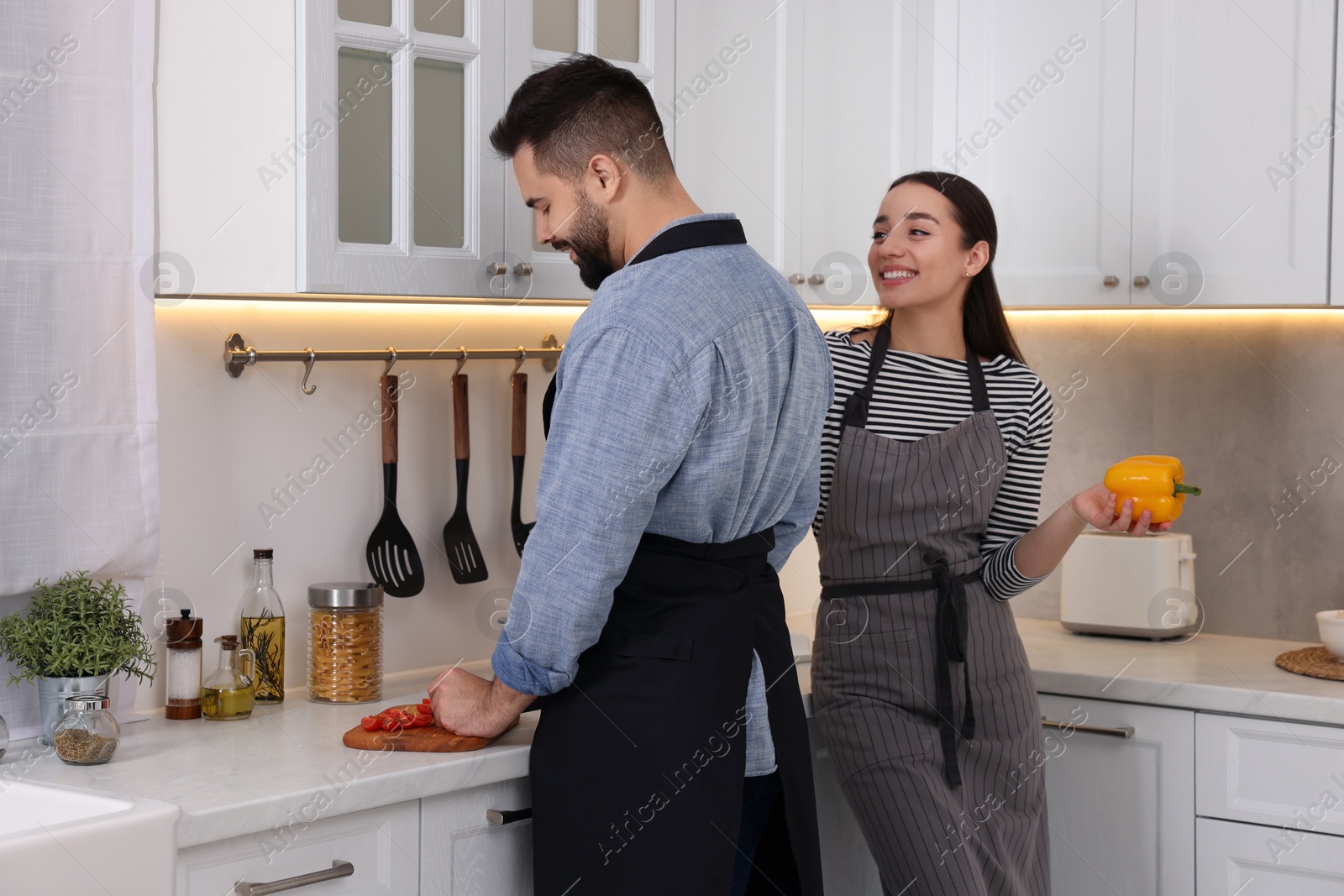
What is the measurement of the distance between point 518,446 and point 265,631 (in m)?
0.54

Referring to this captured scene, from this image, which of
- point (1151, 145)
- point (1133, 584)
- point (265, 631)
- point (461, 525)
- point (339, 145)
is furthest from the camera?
point (1133, 584)

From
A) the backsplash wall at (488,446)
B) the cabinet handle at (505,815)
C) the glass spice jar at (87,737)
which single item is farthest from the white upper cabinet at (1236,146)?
the glass spice jar at (87,737)

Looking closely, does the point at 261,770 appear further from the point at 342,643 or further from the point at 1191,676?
the point at 1191,676

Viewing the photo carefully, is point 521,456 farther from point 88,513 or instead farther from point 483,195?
point 88,513

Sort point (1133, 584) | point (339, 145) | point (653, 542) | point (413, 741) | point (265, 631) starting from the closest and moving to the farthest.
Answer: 1. point (653, 542)
2. point (413, 741)
3. point (339, 145)
4. point (265, 631)
5. point (1133, 584)

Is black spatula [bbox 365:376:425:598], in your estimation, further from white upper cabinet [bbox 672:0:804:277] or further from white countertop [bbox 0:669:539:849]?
white upper cabinet [bbox 672:0:804:277]

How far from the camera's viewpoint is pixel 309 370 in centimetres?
→ 193

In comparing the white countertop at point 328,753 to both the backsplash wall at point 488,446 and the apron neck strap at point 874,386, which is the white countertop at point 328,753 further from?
the apron neck strap at point 874,386

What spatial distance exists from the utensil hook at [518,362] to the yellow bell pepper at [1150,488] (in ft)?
3.19

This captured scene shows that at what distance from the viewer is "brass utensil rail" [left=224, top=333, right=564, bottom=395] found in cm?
185

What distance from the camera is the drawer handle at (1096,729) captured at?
2109 millimetres

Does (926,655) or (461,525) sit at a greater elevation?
(461,525)

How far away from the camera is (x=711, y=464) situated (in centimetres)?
138

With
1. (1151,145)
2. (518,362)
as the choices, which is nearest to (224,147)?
(518,362)
